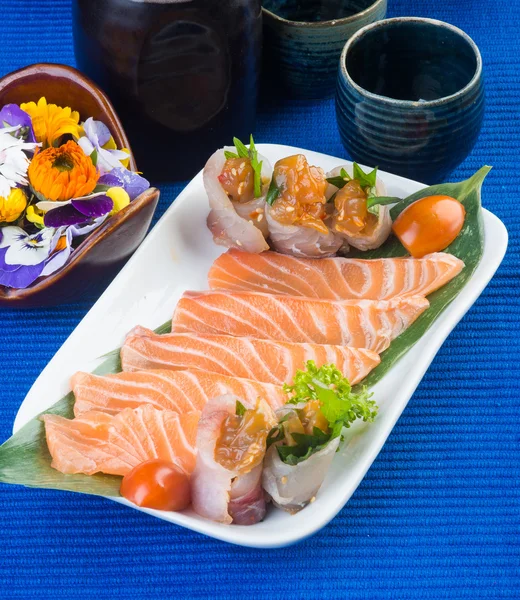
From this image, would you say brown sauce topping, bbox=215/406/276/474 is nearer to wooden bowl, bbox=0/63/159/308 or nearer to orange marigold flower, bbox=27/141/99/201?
wooden bowl, bbox=0/63/159/308

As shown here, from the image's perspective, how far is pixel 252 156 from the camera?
85.7 inches

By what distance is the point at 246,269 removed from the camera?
7.33 feet

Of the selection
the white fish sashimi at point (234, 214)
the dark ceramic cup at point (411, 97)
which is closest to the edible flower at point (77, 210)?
the white fish sashimi at point (234, 214)

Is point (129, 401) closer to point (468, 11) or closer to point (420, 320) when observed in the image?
point (420, 320)

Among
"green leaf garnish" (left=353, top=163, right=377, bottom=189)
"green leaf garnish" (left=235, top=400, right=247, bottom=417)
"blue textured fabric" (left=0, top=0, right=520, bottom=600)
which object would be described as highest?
"green leaf garnish" (left=353, top=163, right=377, bottom=189)

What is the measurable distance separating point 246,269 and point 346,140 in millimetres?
495

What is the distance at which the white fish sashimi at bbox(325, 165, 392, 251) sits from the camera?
218 cm

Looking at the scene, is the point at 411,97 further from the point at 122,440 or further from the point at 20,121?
the point at 122,440

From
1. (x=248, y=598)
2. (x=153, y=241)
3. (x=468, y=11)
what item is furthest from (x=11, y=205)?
(x=468, y=11)

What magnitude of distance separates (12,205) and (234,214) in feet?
1.80

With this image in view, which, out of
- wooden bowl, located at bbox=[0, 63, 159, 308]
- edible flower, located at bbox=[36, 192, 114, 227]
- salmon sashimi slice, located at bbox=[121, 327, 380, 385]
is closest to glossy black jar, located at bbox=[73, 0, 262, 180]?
wooden bowl, located at bbox=[0, 63, 159, 308]

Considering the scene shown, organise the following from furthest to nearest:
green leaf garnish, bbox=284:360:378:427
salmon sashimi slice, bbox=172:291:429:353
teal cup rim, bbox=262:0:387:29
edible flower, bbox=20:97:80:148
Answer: teal cup rim, bbox=262:0:387:29 < edible flower, bbox=20:97:80:148 < salmon sashimi slice, bbox=172:291:429:353 < green leaf garnish, bbox=284:360:378:427

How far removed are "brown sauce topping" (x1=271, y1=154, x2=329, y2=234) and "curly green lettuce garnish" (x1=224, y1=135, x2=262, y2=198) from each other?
53 millimetres

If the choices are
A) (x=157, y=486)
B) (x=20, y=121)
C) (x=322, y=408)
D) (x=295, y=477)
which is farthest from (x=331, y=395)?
(x=20, y=121)
